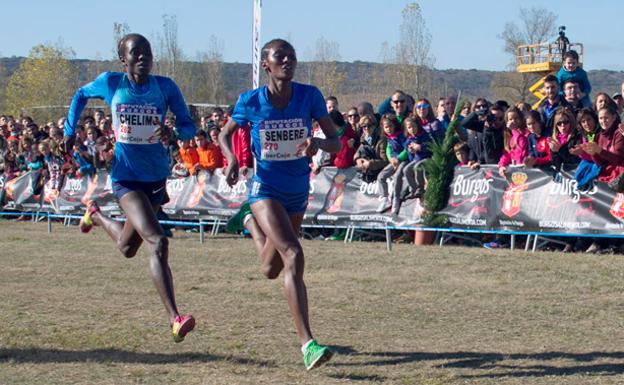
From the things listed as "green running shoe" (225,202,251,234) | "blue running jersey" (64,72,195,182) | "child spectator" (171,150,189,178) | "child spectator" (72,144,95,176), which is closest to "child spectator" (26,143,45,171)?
"child spectator" (72,144,95,176)

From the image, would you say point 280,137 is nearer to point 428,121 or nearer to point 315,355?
point 315,355

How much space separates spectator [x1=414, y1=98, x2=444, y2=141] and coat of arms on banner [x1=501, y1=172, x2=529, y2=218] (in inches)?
57.6

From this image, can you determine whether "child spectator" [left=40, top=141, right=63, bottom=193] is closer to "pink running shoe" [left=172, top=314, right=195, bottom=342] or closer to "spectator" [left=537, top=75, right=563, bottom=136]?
"spectator" [left=537, top=75, right=563, bottom=136]

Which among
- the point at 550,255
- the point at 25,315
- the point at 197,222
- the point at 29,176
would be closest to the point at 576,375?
the point at 25,315

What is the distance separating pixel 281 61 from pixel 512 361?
2544 mm

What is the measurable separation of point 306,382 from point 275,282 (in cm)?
472

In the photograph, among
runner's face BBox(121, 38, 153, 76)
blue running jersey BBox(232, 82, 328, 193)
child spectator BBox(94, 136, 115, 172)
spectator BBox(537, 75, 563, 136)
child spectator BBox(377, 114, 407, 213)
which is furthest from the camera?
child spectator BBox(94, 136, 115, 172)

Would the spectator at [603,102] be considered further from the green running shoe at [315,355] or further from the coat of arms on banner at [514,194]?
the green running shoe at [315,355]

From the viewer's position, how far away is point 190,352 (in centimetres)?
706

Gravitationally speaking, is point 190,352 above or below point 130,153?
below

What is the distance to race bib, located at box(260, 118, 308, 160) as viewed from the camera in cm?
693

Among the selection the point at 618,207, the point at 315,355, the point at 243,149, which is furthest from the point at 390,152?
the point at 315,355

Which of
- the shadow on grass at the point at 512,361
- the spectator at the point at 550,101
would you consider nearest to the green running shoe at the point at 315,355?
the shadow on grass at the point at 512,361

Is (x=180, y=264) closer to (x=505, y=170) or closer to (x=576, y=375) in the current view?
(x=505, y=170)
